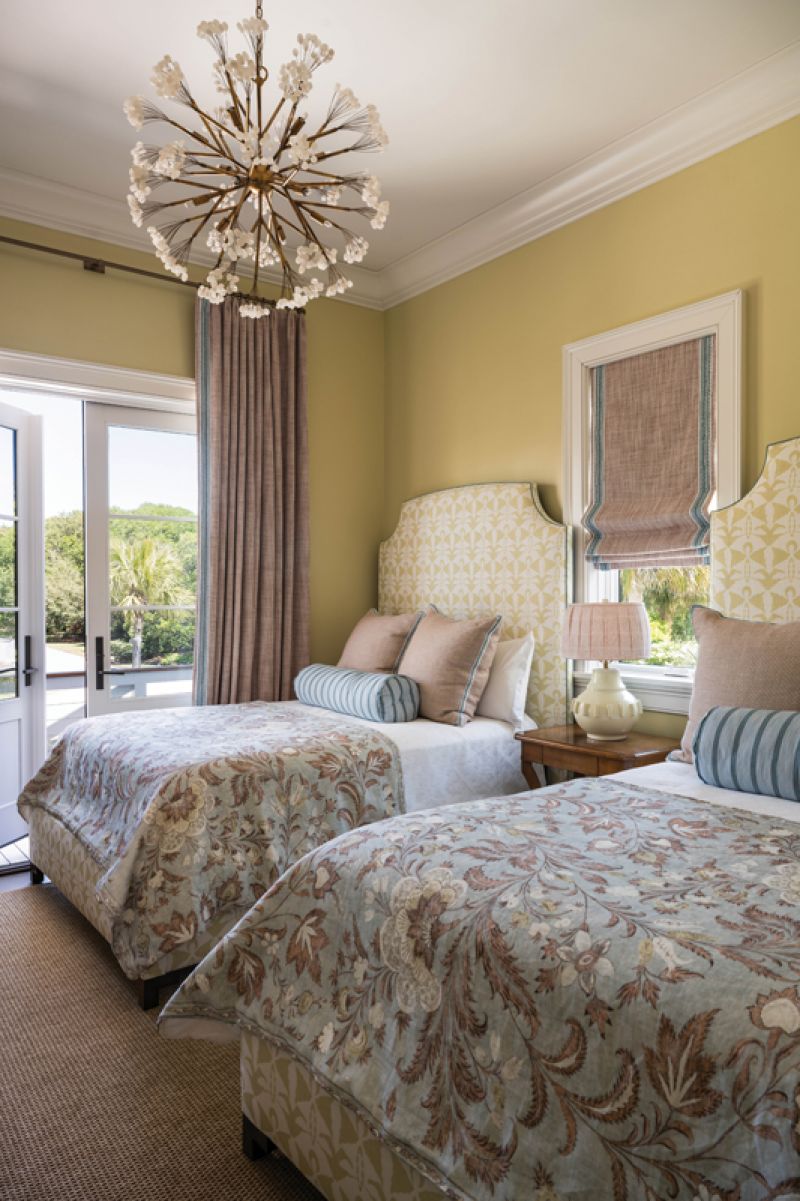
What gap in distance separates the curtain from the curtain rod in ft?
0.68

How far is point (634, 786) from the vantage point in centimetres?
216

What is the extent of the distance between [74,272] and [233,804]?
2611 millimetres

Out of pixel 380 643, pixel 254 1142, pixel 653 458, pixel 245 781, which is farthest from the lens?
pixel 380 643

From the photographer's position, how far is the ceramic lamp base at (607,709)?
307cm

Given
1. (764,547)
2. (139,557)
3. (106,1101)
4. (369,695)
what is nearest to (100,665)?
(139,557)

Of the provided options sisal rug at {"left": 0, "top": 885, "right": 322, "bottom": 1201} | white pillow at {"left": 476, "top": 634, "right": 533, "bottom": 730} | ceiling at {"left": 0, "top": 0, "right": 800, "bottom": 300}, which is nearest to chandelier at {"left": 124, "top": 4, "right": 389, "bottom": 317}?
ceiling at {"left": 0, "top": 0, "right": 800, "bottom": 300}

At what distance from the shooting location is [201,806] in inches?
98.0

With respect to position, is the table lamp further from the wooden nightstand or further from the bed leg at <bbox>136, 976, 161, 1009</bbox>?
the bed leg at <bbox>136, 976, 161, 1009</bbox>

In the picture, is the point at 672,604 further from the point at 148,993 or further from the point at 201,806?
the point at 148,993

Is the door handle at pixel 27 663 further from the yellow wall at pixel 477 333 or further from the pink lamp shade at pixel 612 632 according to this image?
the pink lamp shade at pixel 612 632

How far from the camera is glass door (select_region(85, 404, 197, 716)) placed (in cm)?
396

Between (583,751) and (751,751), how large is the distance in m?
0.92

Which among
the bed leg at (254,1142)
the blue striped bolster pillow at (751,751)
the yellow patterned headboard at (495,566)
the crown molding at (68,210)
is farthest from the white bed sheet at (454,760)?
the crown molding at (68,210)

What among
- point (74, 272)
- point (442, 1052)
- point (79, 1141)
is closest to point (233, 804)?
point (79, 1141)
